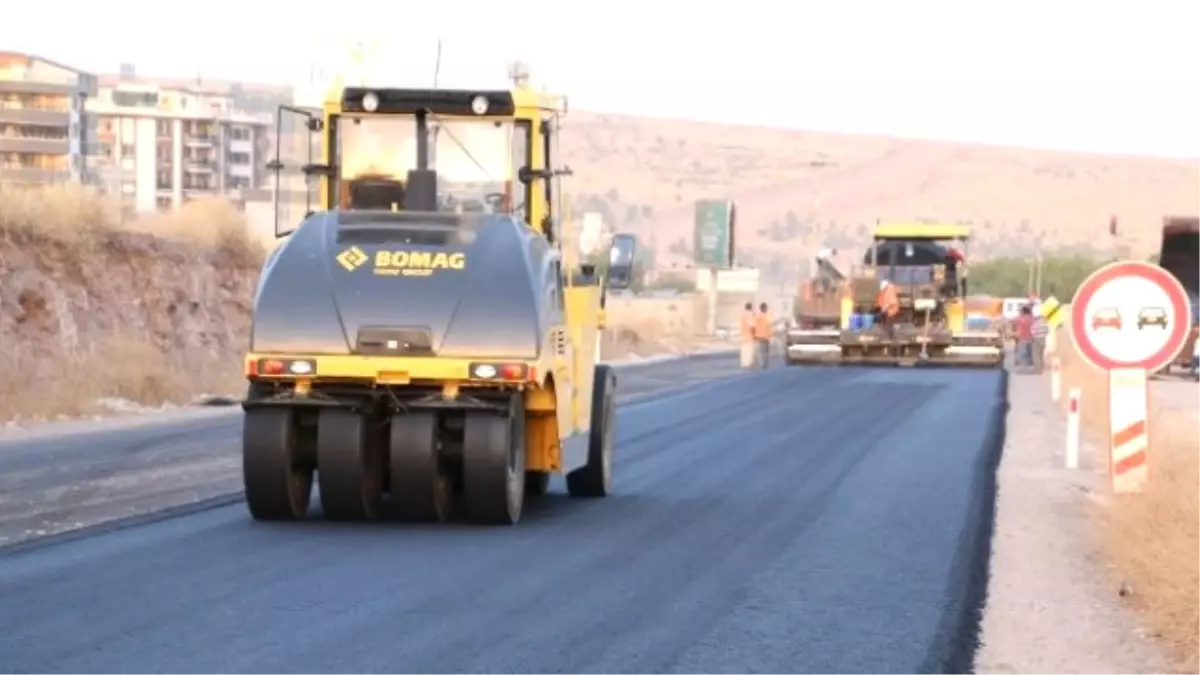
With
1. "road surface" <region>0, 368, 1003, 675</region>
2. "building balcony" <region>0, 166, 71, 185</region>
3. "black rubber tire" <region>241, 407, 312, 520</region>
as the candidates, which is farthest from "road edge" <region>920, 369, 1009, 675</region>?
"building balcony" <region>0, 166, 71, 185</region>

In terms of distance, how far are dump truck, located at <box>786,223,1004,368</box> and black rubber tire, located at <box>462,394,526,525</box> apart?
38039 millimetres

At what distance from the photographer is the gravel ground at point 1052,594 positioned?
10352 millimetres

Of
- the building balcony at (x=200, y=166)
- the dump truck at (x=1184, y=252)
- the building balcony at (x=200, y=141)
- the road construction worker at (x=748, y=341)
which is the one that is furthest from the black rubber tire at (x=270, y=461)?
the building balcony at (x=200, y=141)

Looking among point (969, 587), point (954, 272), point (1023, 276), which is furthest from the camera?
point (1023, 276)

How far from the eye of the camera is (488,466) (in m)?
14.6

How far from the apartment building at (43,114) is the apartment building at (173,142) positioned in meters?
5.09

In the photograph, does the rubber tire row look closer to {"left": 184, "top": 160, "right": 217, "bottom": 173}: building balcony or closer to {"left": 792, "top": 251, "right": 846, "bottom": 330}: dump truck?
{"left": 792, "top": 251, "right": 846, "bottom": 330}: dump truck

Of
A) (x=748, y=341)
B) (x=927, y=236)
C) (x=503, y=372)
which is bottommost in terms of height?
(x=748, y=341)

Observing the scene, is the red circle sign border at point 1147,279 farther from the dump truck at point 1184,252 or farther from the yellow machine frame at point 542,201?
the dump truck at point 1184,252

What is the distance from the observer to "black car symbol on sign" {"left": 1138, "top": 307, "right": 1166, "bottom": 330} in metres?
17.1

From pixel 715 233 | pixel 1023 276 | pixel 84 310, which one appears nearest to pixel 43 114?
pixel 715 233

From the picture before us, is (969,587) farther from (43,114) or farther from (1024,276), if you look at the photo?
(43,114)

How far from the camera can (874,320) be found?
2153 inches

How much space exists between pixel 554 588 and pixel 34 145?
5068 inches
